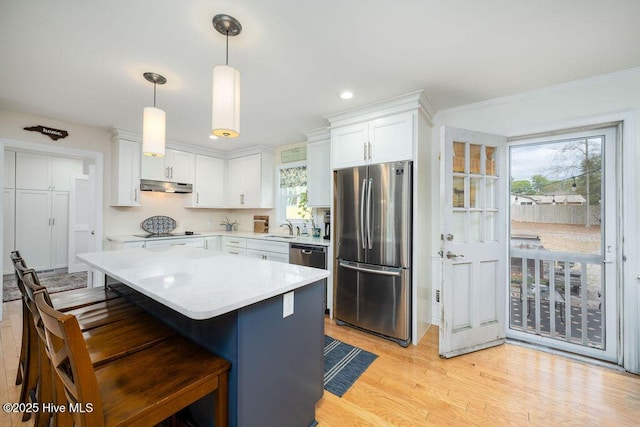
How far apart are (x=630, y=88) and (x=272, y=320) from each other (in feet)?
10.5

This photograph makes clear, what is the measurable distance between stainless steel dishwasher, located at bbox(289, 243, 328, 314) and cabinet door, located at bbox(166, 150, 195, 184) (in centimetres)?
226

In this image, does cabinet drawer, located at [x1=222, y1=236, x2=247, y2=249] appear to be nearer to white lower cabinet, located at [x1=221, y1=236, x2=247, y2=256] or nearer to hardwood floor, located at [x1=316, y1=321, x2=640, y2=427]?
white lower cabinet, located at [x1=221, y1=236, x2=247, y2=256]

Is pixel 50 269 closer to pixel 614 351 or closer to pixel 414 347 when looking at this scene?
pixel 414 347

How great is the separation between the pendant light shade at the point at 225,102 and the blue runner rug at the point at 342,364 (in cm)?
189

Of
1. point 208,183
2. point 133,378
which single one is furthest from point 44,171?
point 133,378

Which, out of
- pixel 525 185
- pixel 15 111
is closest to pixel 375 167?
pixel 525 185

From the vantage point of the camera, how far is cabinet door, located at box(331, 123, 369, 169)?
2.80 meters

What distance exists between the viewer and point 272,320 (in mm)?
1277

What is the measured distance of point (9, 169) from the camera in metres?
4.75

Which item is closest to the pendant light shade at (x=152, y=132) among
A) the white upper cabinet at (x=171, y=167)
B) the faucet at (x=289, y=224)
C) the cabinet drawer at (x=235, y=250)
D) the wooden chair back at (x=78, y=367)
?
the wooden chair back at (x=78, y=367)

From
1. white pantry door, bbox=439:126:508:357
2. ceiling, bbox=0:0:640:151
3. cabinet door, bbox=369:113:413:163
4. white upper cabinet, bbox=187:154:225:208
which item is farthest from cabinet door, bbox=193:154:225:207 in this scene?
white pantry door, bbox=439:126:508:357

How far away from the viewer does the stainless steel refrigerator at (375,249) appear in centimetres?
247

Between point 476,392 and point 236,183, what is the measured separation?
4.25 m

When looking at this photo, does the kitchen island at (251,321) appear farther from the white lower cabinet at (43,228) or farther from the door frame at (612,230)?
the white lower cabinet at (43,228)
